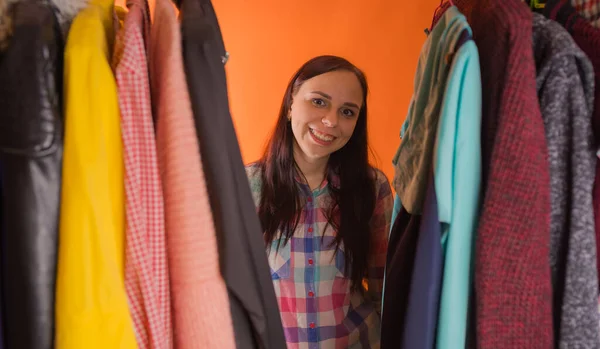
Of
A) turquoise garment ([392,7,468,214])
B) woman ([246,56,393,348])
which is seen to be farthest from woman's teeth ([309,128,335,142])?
turquoise garment ([392,7,468,214])

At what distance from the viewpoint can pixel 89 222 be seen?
1.35 ft

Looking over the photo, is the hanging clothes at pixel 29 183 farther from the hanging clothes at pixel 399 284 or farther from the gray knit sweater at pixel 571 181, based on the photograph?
the gray knit sweater at pixel 571 181

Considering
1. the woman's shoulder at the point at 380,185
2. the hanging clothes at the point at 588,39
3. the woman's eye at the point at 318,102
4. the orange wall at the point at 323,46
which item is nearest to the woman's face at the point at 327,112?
the woman's eye at the point at 318,102

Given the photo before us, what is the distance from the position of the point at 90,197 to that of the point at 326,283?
82cm

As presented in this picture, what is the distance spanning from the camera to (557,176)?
530 mm

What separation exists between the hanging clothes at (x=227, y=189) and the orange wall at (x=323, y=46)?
1.11 meters

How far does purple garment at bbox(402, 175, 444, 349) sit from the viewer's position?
20.7 inches

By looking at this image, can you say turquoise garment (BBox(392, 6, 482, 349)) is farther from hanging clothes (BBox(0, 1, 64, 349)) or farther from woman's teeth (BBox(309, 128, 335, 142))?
woman's teeth (BBox(309, 128, 335, 142))

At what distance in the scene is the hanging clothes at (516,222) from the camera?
49 cm

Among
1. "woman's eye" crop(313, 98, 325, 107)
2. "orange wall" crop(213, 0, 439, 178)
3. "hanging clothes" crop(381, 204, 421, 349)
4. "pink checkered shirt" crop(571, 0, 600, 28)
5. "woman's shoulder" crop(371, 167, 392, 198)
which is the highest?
"orange wall" crop(213, 0, 439, 178)

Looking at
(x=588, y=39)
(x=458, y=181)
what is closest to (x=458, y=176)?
(x=458, y=181)

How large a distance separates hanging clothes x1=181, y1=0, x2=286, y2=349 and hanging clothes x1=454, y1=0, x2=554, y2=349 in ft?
0.91

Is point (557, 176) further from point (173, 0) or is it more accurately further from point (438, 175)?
point (173, 0)

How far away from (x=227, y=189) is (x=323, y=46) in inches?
50.4
